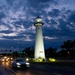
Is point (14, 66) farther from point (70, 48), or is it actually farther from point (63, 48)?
point (63, 48)

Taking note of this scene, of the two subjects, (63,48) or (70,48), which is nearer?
(70,48)

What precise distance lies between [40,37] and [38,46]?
293 cm

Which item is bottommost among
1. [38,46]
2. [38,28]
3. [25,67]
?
[25,67]

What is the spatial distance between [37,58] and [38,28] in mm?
9736

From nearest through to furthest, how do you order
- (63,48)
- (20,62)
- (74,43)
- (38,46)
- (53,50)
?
(20,62), (38,46), (74,43), (63,48), (53,50)

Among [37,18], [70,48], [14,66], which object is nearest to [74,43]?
[70,48]

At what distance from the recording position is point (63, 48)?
130 metres

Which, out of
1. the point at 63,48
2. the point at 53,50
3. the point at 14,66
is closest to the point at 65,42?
the point at 63,48

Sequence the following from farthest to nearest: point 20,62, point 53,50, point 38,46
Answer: point 53,50
point 38,46
point 20,62

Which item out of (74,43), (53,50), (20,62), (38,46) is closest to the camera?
(20,62)

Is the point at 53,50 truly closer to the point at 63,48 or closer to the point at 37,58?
the point at 63,48

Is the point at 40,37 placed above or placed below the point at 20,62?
above

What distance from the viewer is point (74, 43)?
12056 cm

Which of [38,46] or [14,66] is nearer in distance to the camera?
[14,66]
